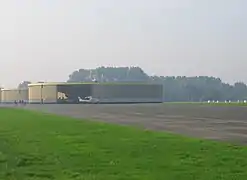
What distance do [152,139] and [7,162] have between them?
7182mm

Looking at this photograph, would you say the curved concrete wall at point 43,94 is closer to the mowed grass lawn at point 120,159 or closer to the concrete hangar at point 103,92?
the concrete hangar at point 103,92

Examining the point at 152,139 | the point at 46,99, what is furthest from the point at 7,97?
the point at 152,139

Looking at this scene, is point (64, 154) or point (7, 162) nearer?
point (7, 162)

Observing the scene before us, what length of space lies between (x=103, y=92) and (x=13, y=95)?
45191 mm

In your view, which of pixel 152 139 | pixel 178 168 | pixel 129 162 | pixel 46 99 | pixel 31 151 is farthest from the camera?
pixel 46 99

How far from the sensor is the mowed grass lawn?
1065 centimetres

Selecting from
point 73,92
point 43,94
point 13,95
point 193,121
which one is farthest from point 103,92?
point 193,121

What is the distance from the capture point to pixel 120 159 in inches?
513

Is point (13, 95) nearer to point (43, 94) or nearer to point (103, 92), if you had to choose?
point (43, 94)

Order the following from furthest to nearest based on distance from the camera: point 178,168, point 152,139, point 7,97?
point 7,97 < point 152,139 < point 178,168

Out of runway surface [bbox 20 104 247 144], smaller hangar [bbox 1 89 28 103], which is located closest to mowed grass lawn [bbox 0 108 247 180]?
runway surface [bbox 20 104 247 144]

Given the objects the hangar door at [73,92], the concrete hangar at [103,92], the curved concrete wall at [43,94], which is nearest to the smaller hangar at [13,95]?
the curved concrete wall at [43,94]

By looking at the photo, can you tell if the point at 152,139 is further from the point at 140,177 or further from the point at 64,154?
the point at 140,177

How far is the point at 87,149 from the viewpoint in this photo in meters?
15.6
